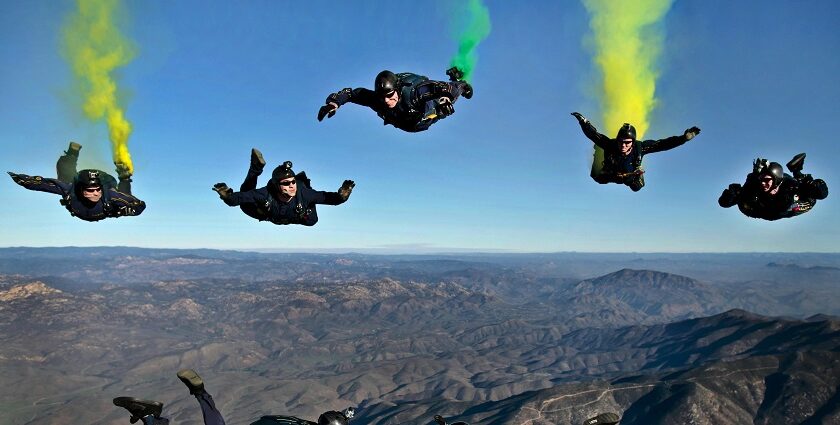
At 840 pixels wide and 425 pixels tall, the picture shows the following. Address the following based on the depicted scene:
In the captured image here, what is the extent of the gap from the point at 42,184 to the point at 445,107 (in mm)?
16965

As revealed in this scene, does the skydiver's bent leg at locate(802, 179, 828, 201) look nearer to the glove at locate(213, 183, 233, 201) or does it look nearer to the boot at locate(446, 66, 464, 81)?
the boot at locate(446, 66, 464, 81)

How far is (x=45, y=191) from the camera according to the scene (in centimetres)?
2081

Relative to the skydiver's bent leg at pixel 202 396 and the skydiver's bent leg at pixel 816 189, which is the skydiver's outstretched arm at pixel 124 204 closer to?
the skydiver's bent leg at pixel 202 396

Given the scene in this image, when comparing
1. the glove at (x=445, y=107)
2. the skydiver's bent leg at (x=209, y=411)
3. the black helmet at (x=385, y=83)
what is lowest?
the skydiver's bent leg at (x=209, y=411)

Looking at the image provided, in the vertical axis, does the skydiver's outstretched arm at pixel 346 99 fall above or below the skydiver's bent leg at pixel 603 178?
above

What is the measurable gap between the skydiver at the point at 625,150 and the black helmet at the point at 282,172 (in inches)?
475

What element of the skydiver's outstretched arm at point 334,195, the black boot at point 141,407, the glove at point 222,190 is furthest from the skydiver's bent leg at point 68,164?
the black boot at point 141,407

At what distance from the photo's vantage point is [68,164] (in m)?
21.5

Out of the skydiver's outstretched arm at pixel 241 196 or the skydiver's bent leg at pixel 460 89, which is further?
the skydiver's bent leg at pixel 460 89

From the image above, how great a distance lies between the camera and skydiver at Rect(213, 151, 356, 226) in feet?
58.4

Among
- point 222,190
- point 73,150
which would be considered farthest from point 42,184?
point 222,190

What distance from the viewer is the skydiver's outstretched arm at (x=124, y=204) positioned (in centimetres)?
2131

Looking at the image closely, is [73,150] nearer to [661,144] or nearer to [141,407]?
[141,407]

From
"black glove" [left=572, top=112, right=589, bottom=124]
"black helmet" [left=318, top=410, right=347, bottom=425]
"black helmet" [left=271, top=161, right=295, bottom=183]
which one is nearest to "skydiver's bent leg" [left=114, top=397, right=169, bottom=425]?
"black helmet" [left=318, top=410, right=347, bottom=425]
